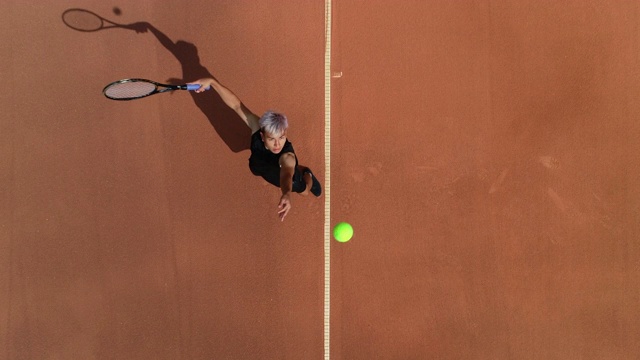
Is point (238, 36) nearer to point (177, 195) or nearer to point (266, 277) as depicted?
point (177, 195)

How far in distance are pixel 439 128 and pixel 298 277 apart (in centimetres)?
232

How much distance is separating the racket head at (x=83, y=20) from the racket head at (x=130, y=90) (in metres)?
1.07

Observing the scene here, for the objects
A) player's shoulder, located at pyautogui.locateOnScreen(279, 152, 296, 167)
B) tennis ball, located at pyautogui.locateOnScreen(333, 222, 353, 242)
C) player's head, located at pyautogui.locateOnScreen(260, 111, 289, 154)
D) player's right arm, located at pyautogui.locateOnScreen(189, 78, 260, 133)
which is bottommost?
tennis ball, located at pyautogui.locateOnScreen(333, 222, 353, 242)

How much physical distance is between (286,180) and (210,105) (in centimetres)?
178

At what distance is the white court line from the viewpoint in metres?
4.56

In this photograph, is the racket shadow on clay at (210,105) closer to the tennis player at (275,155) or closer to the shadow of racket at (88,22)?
the shadow of racket at (88,22)

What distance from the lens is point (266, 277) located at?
4586 millimetres

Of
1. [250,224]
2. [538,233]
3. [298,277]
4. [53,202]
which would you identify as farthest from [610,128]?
[53,202]

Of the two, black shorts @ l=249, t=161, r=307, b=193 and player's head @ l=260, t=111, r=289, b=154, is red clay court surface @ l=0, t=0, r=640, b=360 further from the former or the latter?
player's head @ l=260, t=111, r=289, b=154

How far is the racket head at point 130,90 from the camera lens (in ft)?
13.1

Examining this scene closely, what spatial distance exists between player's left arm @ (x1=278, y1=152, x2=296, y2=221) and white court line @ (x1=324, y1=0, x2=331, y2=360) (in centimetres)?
107

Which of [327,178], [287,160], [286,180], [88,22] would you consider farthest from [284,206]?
[88,22]

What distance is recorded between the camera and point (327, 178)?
4.62 meters

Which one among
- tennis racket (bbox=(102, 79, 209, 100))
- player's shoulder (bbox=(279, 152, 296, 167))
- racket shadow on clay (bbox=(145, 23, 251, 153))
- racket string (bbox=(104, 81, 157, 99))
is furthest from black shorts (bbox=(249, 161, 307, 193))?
racket string (bbox=(104, 81, 157, 99))
